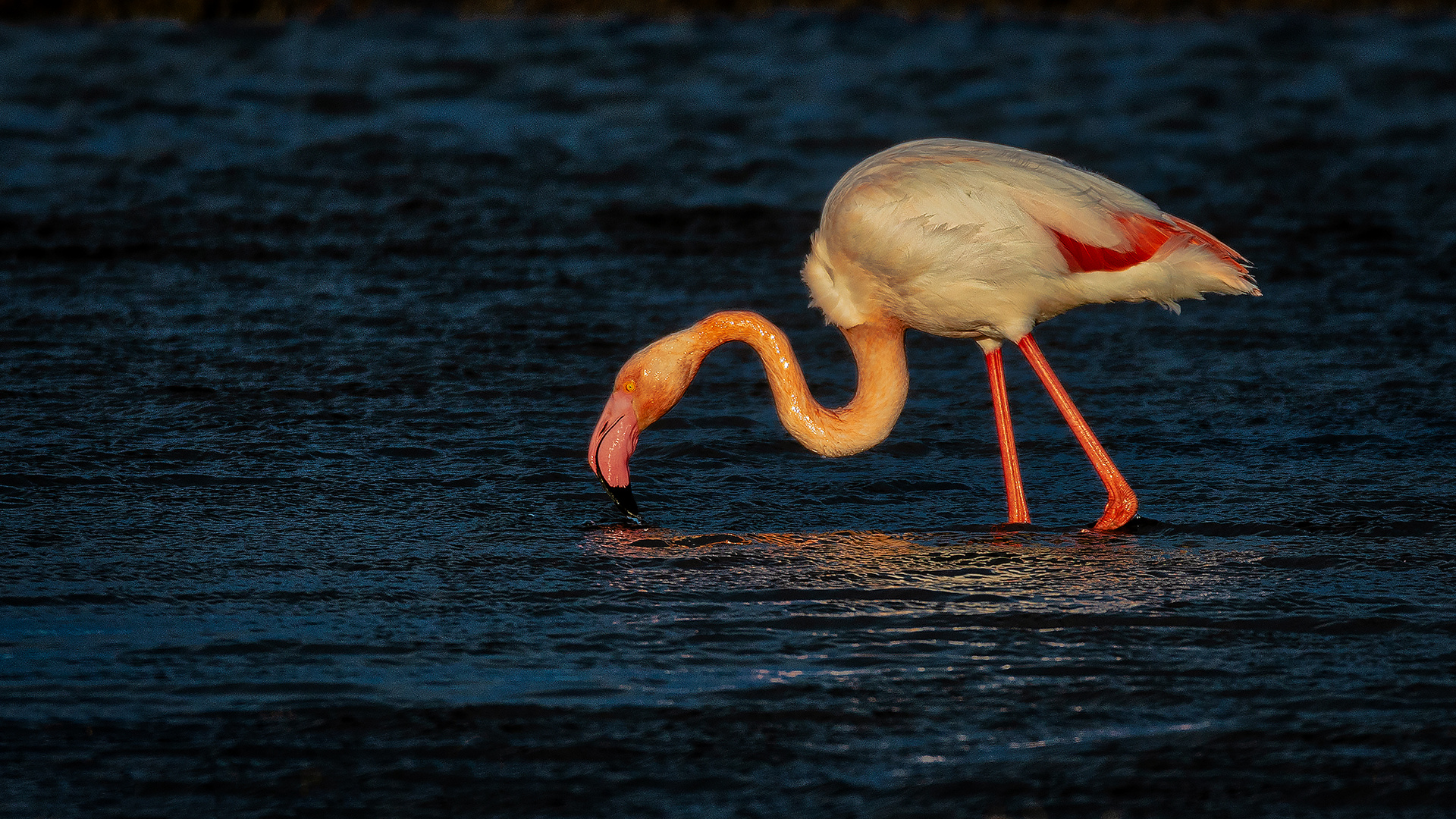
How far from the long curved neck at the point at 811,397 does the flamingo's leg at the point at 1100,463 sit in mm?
549

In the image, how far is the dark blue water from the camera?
4363mm

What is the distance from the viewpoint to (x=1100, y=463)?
6.62m

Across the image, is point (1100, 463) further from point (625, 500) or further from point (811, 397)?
point (625, 500)

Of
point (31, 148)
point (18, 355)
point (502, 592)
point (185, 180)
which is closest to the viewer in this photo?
point (502, 592)

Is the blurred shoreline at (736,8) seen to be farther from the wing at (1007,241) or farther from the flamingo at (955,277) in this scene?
the wing at (1007,241)

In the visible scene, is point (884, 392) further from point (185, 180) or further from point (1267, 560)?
point (185, 180)

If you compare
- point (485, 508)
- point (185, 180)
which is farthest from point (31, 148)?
point (485, 508)

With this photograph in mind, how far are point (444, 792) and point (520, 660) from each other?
850 millimetres

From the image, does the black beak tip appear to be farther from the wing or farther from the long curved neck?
the wing

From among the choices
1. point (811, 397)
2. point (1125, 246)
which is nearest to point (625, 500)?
point (811, 397)

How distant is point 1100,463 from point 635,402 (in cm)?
185

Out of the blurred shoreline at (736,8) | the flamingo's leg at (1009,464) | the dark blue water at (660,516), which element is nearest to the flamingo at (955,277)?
the flamingo's leg at (1009,464)

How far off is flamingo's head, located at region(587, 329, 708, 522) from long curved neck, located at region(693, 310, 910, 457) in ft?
0.44

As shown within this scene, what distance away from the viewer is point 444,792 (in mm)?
4203
